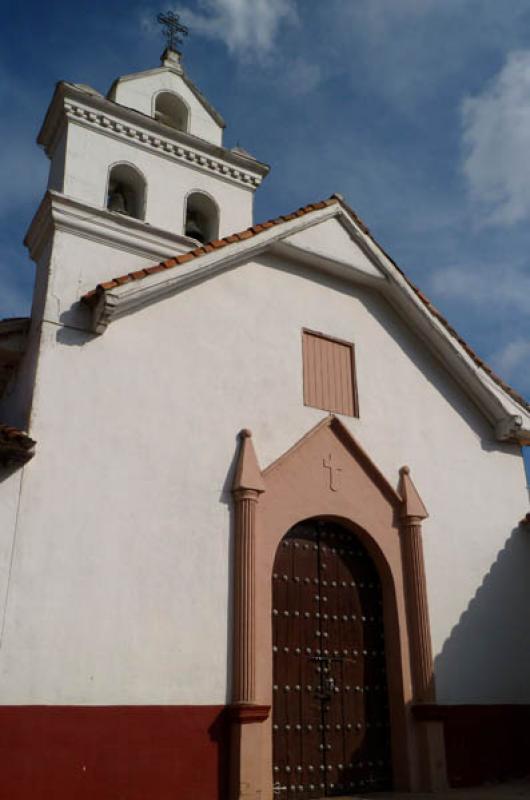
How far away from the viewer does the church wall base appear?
8.96 metres

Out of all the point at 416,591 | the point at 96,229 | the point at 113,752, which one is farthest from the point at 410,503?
the point at 96,229

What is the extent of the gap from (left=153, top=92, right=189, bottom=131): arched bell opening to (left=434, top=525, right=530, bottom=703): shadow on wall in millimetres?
8084

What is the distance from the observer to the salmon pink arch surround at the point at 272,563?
7762 millimetres

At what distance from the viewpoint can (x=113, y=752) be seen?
7.00 metres

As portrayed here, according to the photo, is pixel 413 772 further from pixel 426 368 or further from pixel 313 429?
pixel 426 368

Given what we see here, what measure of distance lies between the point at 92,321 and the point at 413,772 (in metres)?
6.16

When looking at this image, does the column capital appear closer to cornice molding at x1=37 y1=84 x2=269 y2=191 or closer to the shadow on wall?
the shadow on wall

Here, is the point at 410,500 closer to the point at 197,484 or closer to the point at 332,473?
the point at 332,473

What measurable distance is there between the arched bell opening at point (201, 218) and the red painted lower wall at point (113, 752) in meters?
6.73

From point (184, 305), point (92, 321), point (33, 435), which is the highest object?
point (184, 305)

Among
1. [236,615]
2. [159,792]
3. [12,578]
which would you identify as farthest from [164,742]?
[12,578]

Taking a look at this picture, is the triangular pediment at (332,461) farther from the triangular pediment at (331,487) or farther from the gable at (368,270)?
the gable at (368,270)

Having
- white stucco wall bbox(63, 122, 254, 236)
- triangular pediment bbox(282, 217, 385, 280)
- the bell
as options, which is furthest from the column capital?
the bell

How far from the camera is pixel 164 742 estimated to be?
7293mm
